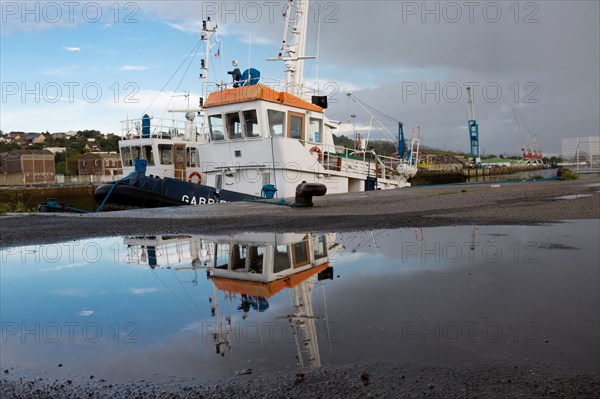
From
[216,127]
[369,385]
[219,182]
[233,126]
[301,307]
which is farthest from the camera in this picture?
[219,182]

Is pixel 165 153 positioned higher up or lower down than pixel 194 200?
higher up

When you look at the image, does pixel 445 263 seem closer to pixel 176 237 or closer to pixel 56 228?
pixel 176 237

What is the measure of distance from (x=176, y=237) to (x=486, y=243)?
166 inches

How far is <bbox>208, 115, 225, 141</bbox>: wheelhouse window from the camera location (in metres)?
20.6

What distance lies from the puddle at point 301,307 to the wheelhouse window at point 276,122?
46.8 feet

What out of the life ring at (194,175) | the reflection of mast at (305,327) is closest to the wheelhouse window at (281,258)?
the reflection of mast at (305,327)

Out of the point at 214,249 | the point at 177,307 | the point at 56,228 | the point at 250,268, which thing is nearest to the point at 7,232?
the point at 56,228

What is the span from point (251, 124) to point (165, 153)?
20.1 feet

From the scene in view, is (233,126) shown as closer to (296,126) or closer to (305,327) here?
(296,126)

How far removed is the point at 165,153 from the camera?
24078 mm

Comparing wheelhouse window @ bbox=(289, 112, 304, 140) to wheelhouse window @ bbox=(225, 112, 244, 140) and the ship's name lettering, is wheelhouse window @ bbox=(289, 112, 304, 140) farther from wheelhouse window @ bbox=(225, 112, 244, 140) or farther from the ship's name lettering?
the ship's name lettering

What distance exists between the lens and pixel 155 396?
2.03 m

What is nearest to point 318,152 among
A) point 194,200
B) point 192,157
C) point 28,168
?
point 194,200

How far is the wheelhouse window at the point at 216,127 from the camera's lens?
20.6 metres
